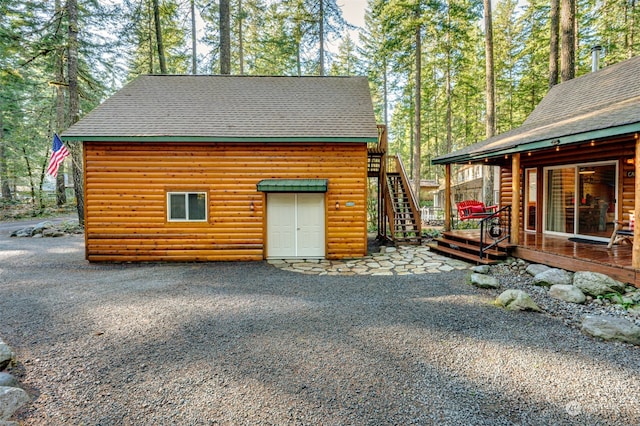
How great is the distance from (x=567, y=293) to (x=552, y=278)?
0.71 m

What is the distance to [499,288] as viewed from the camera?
5688 mm

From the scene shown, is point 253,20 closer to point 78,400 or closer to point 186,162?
point 186,162

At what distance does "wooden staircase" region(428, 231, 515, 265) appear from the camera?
733 centimetres

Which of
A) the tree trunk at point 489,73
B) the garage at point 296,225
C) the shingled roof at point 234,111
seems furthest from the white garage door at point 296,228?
the tree trunk at point 489,73

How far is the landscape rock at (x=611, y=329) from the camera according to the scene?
356 cm

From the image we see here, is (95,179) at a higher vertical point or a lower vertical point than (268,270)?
higher

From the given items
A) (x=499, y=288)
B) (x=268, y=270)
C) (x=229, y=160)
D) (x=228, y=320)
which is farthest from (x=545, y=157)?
(x=228, y=320)

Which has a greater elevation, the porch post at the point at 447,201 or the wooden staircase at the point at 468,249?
the porch post at the point at 447,201

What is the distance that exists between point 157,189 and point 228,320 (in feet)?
17.8

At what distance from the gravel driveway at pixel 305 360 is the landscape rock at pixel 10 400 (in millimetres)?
75

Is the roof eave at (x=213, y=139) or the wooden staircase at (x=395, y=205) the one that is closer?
the roof eave at (x=213, y=139)

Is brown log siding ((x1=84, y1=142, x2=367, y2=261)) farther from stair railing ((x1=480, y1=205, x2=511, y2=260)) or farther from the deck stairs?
stair railing ((x1=480, y1=205, x2=511, y2=260))

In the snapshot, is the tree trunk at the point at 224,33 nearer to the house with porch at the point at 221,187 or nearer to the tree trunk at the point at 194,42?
the house with porch at the point at 221,187

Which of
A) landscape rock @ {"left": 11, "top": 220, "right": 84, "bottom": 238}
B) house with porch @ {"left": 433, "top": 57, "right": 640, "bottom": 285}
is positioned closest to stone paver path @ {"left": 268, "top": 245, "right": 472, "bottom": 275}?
house with porch @ {"left": 433, "top": 57, "right": 640, "bottom": 285}
